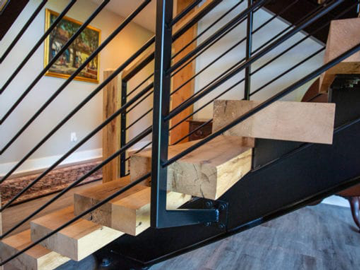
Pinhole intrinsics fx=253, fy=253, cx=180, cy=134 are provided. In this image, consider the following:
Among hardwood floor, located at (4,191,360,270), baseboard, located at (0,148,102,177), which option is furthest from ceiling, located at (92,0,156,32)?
hardwood floor, located at (4,191,360,270)

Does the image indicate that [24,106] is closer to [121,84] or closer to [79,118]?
[79,118]

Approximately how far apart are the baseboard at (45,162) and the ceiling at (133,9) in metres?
2.35

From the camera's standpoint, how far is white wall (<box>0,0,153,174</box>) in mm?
3066

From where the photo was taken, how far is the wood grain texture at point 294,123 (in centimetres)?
62

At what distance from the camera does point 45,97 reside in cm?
345

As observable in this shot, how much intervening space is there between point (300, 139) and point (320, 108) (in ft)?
0.29

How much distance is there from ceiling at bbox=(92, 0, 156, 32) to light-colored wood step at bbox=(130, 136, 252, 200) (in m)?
3.79

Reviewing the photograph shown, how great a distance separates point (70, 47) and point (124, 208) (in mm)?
3397

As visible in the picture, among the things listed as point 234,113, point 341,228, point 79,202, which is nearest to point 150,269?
point 79,202

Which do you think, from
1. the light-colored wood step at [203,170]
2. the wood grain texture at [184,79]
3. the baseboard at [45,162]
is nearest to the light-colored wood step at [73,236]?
the light-colored wood step at [203,170]

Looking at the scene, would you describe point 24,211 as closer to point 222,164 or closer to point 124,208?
point 124,208

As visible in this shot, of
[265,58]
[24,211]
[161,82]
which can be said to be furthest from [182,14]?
[24,211]

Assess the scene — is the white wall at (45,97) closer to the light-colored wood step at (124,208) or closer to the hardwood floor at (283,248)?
the hardwood floor at (283,248)

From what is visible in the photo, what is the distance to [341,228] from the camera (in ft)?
6.95
